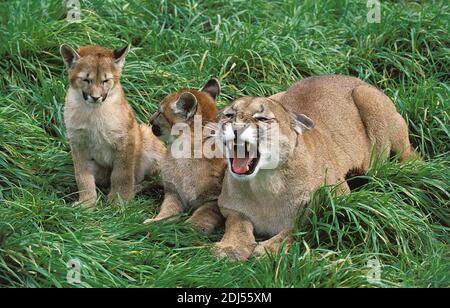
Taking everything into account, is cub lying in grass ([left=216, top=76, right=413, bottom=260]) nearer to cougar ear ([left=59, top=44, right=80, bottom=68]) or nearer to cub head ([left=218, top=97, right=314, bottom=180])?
cub head ([left=218, top=97, right=314, bottom=180])

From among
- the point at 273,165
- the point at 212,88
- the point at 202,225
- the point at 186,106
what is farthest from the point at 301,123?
the point at 212,88

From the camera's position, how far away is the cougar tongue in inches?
293

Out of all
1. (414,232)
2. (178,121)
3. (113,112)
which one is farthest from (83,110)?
(414,232)

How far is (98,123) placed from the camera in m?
8.54

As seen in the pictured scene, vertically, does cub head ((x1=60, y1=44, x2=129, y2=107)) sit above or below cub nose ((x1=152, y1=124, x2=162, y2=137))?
above

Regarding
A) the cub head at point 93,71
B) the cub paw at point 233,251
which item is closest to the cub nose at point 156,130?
the cub head at point 93,71

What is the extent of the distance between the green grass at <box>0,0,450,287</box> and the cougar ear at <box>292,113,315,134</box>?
0.51m

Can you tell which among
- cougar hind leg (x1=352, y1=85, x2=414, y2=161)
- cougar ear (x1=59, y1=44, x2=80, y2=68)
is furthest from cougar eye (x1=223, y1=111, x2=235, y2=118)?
cougar hind leg (x1=352, y1=85, x2=414, y2=161)

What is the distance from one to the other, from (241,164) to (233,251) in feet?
2.14

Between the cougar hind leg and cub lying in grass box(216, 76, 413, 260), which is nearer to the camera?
cub lying in grass box(216, 76, 413, 260)

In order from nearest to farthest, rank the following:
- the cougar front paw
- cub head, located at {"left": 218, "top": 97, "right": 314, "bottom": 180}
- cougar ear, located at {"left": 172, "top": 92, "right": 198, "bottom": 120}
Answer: cub head, located at {"left": 218, "top": 97, "right": 314, "bottom": 180}
the cougar front paw
cougar ear, located at {"left": 172, "top": 92, "right": 198, "bottom": 120}

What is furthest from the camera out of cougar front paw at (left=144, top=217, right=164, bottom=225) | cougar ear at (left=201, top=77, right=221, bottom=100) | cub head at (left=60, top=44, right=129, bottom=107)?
cougar ear at (left=201, top=77, right=221, bottom=100)

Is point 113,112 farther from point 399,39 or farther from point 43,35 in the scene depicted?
point 399,39

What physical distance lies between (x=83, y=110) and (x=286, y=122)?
1853 millimetres
